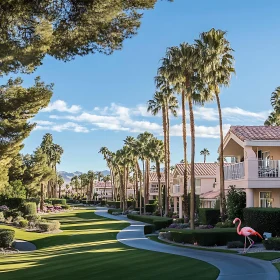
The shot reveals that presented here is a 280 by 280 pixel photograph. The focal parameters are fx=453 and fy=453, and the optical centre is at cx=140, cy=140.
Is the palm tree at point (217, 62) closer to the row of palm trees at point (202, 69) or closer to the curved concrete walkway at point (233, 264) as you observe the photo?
the row of palm trees at point (202, 69)

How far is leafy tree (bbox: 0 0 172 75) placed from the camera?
597 inches

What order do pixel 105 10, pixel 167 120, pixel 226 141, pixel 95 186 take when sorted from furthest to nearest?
pixel 95 186 → pixel 167 120 → pixel 226 141 → pixel 105 10

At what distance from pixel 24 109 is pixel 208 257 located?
1083 centimetres

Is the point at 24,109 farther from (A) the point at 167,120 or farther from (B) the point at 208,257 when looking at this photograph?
(A) the point at 167,120

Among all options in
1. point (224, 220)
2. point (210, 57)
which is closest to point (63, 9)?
point (210, 57)

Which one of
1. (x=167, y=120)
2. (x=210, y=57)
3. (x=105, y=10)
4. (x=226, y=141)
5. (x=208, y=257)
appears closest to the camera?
(x=105, y=10)

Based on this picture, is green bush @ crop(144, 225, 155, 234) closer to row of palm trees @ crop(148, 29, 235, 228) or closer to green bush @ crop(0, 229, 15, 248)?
row of palm trees @ crop(148, 29, 235, 228)

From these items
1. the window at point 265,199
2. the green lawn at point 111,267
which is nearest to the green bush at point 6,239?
the green lawn at point 111,267

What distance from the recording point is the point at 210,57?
111 feet

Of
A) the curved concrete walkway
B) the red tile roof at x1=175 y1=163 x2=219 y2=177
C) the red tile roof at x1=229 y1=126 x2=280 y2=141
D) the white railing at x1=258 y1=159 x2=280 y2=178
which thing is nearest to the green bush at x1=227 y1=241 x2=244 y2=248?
the curved concrete walkway

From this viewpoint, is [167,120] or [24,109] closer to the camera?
[24,109]

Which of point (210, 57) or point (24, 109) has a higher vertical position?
point (210, 57)

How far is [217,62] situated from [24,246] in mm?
19597

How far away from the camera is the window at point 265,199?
31969mm
